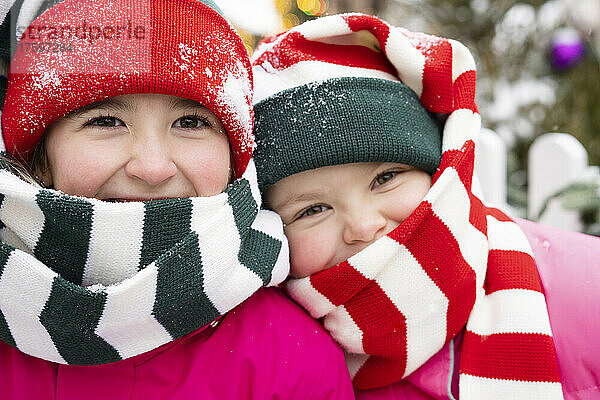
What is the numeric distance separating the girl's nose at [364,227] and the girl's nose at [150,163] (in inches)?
15.2

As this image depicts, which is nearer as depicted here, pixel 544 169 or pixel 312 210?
pixel 312 210

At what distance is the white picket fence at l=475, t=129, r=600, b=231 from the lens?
2.03 metres

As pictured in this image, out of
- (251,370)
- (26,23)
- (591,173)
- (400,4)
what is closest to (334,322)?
(251,370)

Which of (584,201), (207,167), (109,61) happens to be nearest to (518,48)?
(584,201)

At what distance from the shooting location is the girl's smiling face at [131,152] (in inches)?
39.0

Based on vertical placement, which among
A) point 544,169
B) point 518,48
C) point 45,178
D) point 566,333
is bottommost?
point 518,48

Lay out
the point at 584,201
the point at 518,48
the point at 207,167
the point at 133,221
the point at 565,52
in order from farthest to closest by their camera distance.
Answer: the point at 518,48 → the point at 565,52 → the point at 584,201 → the point at 207,167 → the point at 133,221

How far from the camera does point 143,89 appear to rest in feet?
3.21

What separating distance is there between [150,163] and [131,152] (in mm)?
45

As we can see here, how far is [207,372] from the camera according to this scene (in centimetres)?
105

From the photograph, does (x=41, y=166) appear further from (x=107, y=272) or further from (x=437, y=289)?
(x=437, y=289)

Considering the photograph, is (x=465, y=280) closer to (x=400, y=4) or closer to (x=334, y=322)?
(x=334, y=322)

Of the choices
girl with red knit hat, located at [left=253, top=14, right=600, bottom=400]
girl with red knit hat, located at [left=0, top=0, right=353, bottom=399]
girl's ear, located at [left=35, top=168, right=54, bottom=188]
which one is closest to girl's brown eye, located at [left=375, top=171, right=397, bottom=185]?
girl with red knit hat, located at [left=253, top=14, right=600, bottom=400]

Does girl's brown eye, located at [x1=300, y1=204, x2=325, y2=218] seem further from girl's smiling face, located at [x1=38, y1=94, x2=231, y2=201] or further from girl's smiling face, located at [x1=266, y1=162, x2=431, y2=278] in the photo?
girl's smiling face, located at [x1=38, y1=94, x2=231, y2=201]
